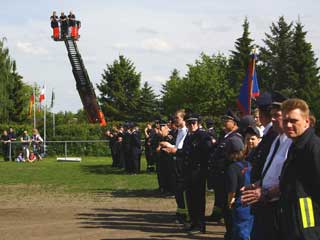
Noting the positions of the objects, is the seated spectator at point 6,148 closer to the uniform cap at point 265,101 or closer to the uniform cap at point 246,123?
the uniform cap at point 246,123

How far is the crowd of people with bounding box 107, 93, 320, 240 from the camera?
453 cm

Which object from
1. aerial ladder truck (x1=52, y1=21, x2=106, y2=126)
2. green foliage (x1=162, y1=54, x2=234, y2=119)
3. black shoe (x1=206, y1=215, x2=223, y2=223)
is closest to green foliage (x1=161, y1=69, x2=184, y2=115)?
green foliage (x1=162, y1=54, x2=234, y2=119)

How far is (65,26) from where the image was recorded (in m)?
55.0

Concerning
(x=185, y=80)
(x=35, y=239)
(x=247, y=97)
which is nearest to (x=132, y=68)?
(x=185, y=80)

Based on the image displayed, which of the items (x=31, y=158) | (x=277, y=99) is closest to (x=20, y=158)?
(x=31, y=158)

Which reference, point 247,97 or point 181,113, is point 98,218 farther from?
point 247,97

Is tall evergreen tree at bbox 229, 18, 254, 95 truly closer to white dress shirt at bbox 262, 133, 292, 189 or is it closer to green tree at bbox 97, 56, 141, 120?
green tree at bbox 97, 56, 141, 120

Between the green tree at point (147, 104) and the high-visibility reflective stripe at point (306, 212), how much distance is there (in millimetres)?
71324

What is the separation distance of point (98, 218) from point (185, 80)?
67622 millimetres

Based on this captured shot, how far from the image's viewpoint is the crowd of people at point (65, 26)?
53.8 meters

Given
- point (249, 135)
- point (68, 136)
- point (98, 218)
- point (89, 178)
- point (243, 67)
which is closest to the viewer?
point (249, 135)

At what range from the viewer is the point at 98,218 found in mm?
11812

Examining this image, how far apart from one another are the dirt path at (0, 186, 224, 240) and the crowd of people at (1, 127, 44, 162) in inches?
694

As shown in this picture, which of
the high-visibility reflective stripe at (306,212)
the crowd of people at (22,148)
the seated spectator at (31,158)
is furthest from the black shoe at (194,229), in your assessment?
the crowd of people at (22,148)
